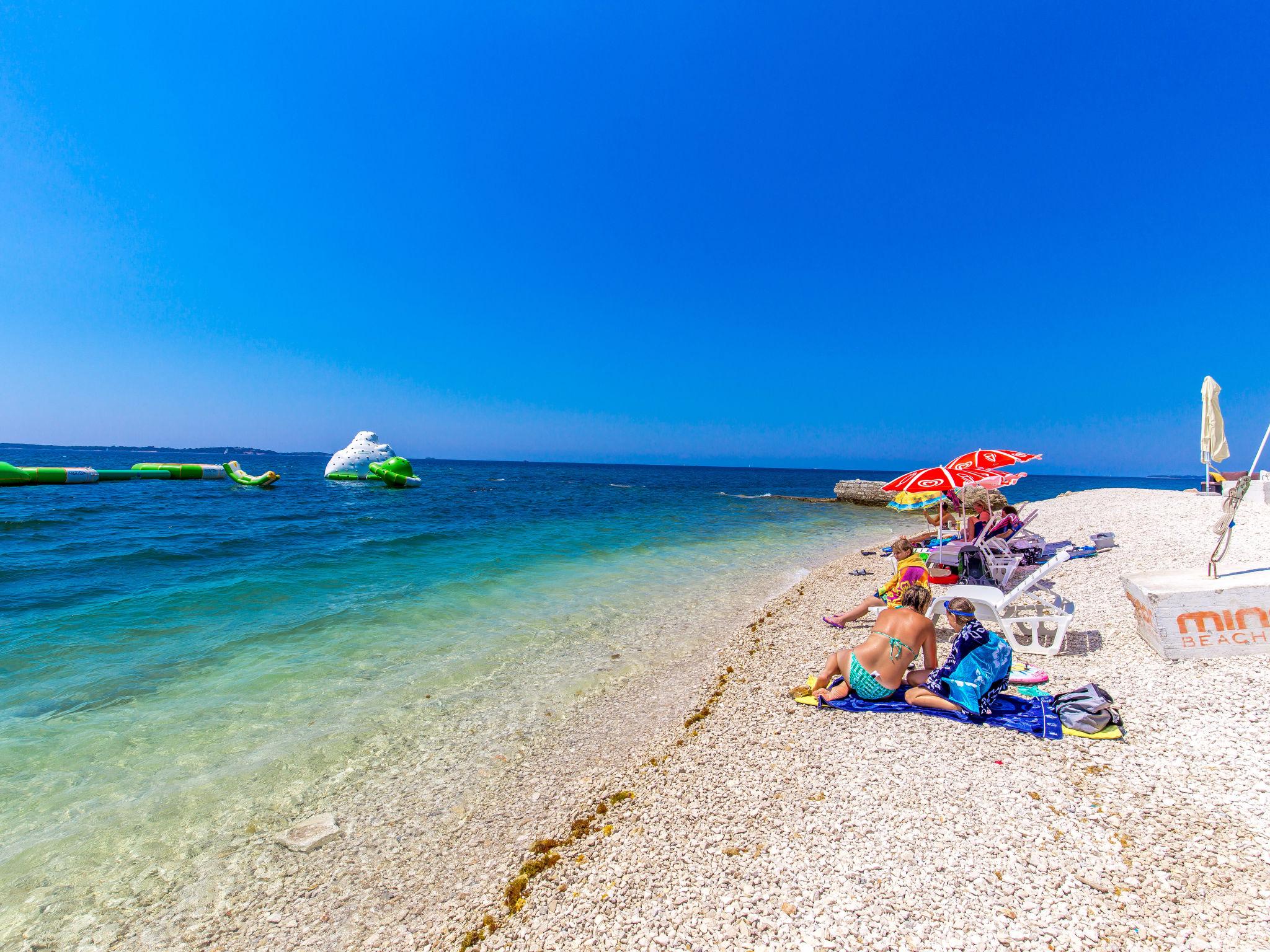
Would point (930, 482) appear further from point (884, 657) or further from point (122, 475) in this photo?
point (122, 475)

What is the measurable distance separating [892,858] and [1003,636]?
182 inches

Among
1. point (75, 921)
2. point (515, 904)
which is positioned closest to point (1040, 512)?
point (515, 904)

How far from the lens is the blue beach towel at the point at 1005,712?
4355 millimetres

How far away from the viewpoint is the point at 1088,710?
14.1ft

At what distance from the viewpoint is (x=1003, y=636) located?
6.45 metres

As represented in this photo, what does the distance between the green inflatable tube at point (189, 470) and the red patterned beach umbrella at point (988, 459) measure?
5596 cm

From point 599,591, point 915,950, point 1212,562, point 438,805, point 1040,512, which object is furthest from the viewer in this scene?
point 1040,512

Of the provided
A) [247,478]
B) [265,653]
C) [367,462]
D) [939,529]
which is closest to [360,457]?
[367,462]

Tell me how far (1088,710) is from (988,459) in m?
11.5

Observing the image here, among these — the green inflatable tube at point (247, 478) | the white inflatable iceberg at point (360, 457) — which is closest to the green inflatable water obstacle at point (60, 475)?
the green inflatable tube at point (247, 478)

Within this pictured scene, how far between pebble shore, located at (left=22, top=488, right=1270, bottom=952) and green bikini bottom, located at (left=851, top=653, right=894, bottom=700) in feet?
0.86

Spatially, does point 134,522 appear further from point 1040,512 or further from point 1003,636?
point 1040,512

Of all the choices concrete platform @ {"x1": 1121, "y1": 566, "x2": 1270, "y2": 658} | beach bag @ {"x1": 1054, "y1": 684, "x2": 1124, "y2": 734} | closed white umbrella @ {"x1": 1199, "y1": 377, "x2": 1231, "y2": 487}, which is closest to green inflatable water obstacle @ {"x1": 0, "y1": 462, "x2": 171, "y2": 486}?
beach bag @ {"x1": 1054, "y1": 684, "x2": 1124, "y2": 734}

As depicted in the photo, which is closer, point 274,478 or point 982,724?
point 982,724
